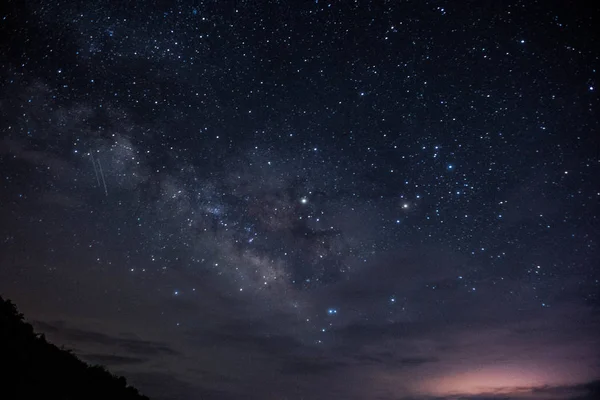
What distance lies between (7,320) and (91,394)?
9.77ft

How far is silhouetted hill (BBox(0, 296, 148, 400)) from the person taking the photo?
596 centimetres

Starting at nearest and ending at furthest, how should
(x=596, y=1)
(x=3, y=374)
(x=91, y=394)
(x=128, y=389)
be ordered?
1. (x=3, y=374)
2. (x=596, y=1)
3. (x=91, y=394)
4. (x=128, y=389)

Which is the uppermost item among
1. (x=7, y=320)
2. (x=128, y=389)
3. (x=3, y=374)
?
(x=7, y=320)

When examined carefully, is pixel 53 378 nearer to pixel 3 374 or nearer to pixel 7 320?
pixel 7 320

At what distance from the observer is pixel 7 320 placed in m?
7.20

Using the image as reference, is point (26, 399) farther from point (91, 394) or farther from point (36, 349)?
point (91, 394)

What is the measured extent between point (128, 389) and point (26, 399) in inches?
214

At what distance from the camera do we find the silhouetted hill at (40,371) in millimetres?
5960

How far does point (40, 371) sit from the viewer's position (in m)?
7.02

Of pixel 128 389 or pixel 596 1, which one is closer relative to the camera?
pixel 596 1

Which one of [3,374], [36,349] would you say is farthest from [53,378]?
[3,374]

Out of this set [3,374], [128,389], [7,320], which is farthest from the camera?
[128,389]

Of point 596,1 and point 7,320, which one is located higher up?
point 596,1

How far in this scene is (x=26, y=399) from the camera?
5.81 meters
